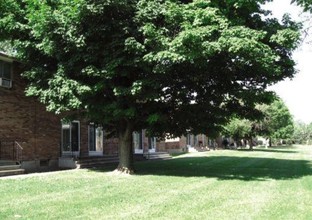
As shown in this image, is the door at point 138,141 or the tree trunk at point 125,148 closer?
the tree trunk at point 125,148

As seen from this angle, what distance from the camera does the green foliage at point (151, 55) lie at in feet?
49.4

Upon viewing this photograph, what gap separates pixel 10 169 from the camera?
59.7 feet

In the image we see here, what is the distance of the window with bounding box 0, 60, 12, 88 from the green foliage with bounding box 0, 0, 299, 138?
4.82 ft

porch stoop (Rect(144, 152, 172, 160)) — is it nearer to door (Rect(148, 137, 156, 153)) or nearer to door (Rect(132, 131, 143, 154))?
door (Rect(132, 131, 143, 154))

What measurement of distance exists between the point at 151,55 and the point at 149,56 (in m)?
0.09

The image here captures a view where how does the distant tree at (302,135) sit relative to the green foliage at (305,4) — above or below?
below

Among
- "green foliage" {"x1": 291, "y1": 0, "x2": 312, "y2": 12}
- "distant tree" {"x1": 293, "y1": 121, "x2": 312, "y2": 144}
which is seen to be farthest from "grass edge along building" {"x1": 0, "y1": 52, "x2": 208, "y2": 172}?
"distant tree" {"x1": 293, "y1": 121, "x2": 312, "y2": 144}

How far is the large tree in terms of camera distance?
1507cm

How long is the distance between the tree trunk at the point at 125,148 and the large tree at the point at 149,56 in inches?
1.8

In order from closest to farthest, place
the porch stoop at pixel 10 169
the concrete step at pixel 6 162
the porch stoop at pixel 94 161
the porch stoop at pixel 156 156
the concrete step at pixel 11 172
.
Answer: the concrete step at pixel 11 172 → the porch stoop at pixel 10 169 → the concrete step at pixel 6 162 → the porch stoop at pixel 94 161 → the porch stoop at pixel 156 156

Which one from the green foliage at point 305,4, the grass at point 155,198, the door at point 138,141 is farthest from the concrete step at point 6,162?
the door at point 138,141

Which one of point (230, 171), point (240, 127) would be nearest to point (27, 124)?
point (230, 171)

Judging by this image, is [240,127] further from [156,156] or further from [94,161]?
[94,161]

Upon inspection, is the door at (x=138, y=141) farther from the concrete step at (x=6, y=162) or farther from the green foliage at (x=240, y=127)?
the green foliage at (x=240, y=127)
